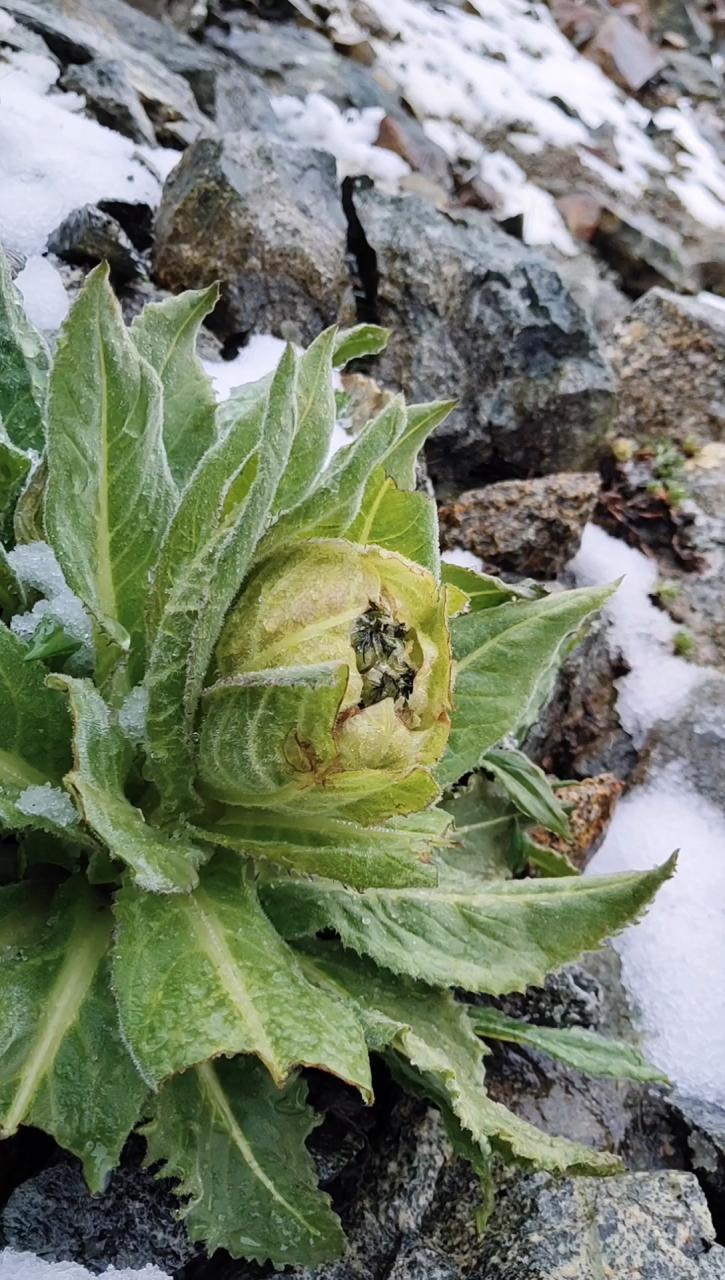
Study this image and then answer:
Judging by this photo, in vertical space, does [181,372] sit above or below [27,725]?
above

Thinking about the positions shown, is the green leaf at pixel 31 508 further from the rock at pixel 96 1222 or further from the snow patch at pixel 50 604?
the rock at pixel 96 1222

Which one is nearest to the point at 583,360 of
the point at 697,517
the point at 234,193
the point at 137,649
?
the point at 697,517

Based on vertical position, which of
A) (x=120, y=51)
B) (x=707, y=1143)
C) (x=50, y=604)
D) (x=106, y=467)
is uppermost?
(x=106, y=467)

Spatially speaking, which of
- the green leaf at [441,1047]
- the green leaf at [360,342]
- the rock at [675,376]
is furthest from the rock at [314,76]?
the green leaf at [441,1047]

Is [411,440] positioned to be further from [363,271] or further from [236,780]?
[363,271]

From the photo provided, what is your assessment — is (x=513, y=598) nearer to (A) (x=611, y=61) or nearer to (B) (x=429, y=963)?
(B) (x=429, y=963)

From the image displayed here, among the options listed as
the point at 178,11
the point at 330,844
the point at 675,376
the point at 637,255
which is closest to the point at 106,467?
the point at 330,844

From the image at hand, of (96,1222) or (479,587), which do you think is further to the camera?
(479,587)
